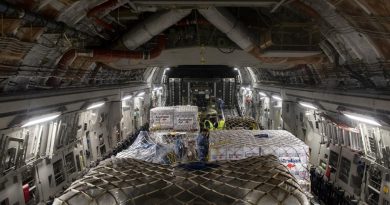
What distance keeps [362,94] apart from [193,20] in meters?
4.60

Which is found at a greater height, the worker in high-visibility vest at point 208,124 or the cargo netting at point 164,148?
the cargo netting at point 164,148

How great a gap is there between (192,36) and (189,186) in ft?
22.5

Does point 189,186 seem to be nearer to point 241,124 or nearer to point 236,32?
point 236,32

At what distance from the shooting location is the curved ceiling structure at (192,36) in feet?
17.0

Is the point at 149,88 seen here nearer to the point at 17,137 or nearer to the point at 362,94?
the point at 17,137

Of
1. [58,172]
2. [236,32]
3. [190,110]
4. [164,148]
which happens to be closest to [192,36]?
[236,32]

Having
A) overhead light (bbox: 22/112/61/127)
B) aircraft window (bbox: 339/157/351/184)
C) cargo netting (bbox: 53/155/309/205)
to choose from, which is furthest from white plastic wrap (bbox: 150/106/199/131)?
cargo netting (bbox: 53/155/309/205)

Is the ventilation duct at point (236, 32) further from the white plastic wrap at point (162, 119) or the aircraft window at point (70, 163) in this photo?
the aircraft window at point (70, 163)

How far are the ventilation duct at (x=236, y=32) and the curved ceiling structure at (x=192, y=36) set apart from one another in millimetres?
24

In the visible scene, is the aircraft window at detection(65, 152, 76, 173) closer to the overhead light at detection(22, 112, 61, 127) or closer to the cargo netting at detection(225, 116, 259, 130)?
the overhead light at detection(22, 112, 61, 127)

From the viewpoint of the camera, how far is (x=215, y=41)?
941 centimetres

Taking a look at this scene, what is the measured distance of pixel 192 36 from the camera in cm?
932

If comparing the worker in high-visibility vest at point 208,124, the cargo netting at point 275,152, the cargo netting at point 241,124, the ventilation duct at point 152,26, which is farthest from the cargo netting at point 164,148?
the worker in high-visibility vest at point 208,124

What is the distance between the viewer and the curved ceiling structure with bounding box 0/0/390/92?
205 inches
